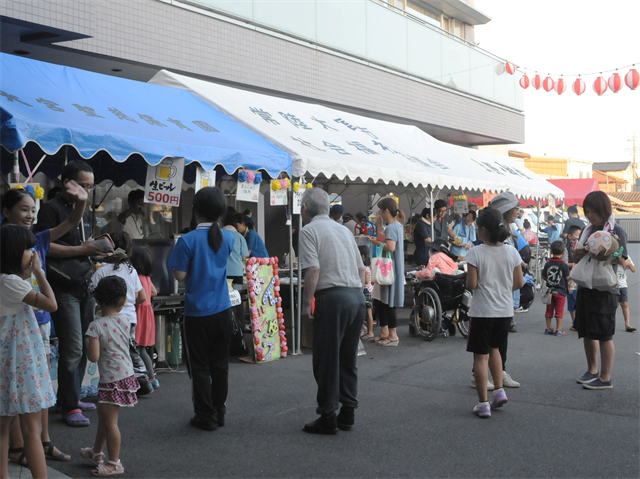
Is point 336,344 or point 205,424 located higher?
→ point 336,344

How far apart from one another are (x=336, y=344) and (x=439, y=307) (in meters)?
4.49

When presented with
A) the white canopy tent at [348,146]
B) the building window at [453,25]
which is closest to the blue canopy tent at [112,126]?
the white canopy tent at [348,146]

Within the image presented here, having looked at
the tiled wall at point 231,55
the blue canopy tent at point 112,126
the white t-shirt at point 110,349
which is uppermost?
the tiled wall at point 231,55

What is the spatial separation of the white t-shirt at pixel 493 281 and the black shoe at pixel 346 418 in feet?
4.57

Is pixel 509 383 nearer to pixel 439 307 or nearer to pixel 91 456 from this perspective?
pixel 439 307

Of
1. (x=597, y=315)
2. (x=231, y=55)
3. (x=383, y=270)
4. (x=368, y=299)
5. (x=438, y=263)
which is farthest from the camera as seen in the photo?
(x=231, y=55)

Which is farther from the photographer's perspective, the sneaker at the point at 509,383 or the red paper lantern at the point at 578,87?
the red paper lantern at the point at 578,87

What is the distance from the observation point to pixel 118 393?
13.4 ft

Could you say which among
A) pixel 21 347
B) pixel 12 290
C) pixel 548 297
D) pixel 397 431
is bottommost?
pixel 397 431

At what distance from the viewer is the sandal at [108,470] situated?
4.10 metres

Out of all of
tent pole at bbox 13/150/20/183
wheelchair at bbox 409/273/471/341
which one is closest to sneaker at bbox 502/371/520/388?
wheelchair at bbox 409/273/471/341

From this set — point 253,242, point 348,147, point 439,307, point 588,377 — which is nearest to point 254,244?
point 253,242

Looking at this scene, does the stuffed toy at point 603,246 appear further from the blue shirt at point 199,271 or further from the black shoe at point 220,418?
the black shoe at point 220,418

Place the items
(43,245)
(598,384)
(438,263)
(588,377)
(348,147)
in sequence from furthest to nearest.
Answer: (348,147) → (438,263) → (588,377) → (598,384) → (43,245)
